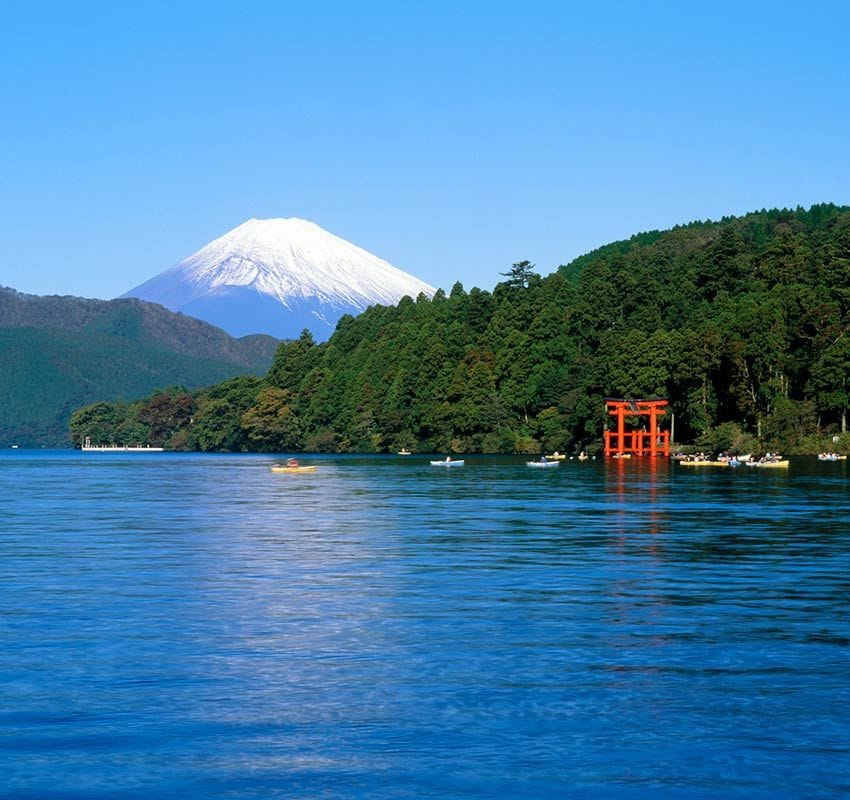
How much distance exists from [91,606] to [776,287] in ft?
451

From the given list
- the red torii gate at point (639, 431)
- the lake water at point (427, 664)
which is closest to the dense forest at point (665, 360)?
the red torii gate at point (639, 431)

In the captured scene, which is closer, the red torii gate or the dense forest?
the dense forest

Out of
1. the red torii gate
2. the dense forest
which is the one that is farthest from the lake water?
the red torii gate

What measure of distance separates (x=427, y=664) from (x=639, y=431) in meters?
133

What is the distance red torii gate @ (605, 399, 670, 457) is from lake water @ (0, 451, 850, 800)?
10188cm

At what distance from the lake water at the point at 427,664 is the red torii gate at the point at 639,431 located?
102 metres

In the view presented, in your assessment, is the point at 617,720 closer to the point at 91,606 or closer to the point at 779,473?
the point at 91,606

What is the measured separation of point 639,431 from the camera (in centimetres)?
15350

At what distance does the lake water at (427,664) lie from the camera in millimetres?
16391

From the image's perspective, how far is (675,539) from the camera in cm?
4556

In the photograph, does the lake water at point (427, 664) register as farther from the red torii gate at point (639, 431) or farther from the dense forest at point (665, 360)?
the red torii gate at point (639, 431)

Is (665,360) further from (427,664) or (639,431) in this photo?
(427,664)

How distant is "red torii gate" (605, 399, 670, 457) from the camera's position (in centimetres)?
15112

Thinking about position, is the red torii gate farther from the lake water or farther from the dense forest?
the lake water
